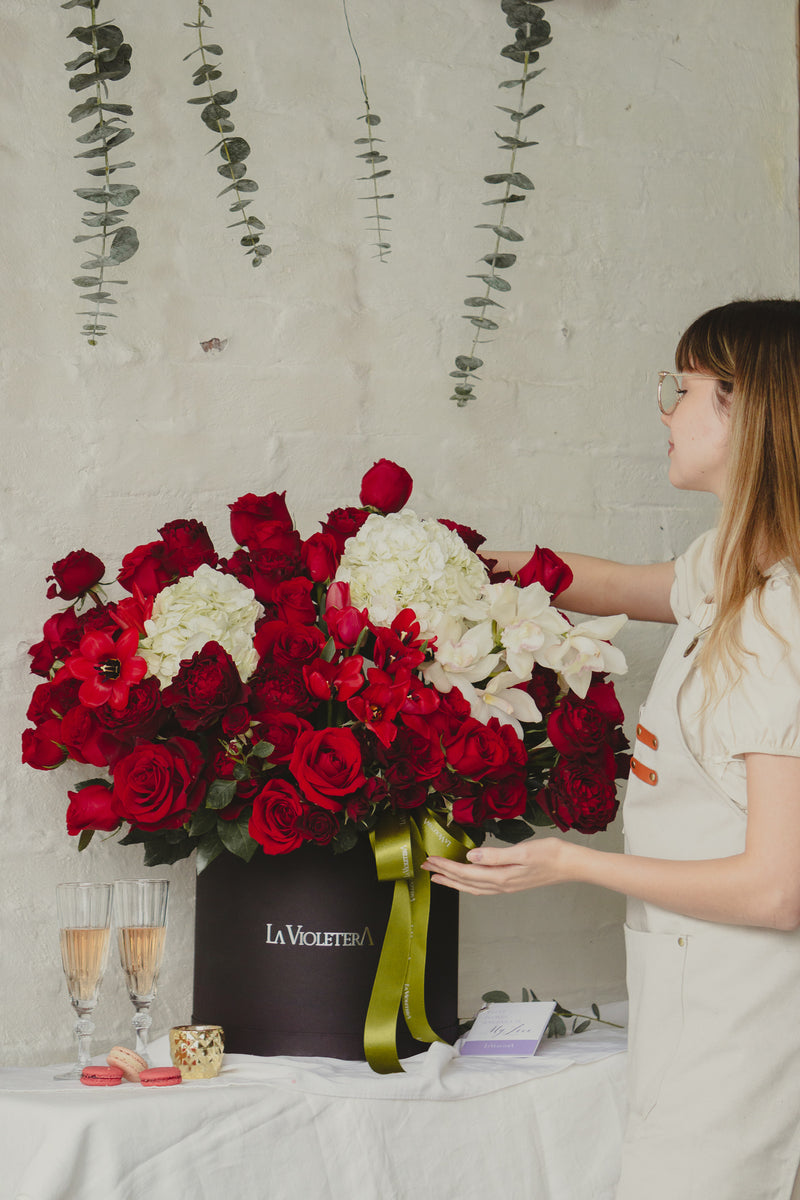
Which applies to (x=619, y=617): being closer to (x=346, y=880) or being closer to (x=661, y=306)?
(x=346, y=880)

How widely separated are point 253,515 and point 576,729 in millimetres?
411

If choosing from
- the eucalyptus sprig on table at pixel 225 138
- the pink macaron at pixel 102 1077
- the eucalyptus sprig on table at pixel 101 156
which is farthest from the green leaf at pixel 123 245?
the pink macaron at pixel 102 1077

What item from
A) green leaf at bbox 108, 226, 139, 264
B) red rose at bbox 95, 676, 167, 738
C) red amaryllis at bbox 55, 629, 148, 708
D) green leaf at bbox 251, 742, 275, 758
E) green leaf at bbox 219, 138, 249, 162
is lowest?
green leaf at bbox 251, 742, 275, 758

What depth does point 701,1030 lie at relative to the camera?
114cm

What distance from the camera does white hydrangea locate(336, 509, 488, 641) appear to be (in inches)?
48.2

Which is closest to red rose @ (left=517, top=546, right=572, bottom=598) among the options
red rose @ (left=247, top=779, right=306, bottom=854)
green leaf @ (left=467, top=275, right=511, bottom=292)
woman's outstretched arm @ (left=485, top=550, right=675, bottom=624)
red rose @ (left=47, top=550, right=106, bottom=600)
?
woman's outstretched arm @ (left=485, top=550, right=675, bottom=624)

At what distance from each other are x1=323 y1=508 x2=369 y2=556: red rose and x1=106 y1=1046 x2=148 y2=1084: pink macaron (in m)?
0.55

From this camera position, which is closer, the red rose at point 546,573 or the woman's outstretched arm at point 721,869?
the woman's outstretched arm at point 721,869

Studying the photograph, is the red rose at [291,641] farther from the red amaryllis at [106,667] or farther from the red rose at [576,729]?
the red rose at [576,729]

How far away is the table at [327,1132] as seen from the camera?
3.41 feet

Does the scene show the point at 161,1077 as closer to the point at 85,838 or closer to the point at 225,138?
the point at 85,838

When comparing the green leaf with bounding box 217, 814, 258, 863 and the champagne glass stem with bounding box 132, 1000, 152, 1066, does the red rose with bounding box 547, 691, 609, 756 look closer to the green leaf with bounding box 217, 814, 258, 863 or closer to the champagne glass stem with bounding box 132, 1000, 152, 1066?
the green leaf with bounding box 217, 814, 258, 863

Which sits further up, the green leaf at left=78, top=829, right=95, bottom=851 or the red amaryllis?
the red amaryllis

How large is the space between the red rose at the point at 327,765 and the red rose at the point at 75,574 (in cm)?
33
